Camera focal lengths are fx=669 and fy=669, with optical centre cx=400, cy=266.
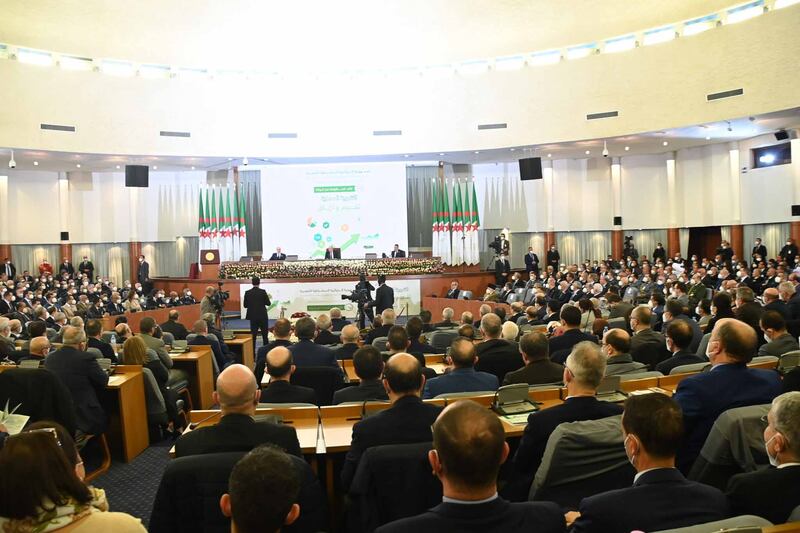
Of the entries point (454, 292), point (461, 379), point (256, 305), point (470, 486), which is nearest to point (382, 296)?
point (256, 305)

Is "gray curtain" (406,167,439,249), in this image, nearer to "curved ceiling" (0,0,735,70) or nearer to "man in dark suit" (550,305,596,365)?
"curved ceiling" (0,0,735,70)

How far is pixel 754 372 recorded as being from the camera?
133 inches

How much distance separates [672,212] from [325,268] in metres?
11.5

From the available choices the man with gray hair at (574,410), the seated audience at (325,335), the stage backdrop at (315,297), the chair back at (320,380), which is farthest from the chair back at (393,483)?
the stage backdrop at (315,297)

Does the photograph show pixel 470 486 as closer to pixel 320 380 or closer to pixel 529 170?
pixel 320 380

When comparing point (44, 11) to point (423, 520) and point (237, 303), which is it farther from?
point (423, 520)

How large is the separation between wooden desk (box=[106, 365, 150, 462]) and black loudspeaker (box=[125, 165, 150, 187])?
15.0m

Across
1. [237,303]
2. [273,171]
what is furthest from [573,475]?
[273,171]

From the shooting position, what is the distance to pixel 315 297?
1809 centimetres

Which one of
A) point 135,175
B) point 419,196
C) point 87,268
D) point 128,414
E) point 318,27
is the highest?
point 318,27

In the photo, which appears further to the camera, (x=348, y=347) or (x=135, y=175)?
(x=135, y=175)

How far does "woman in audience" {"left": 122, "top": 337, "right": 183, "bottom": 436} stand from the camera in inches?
255

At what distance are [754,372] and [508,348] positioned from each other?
7.94 ft

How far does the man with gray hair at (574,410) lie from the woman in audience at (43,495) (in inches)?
67.8
